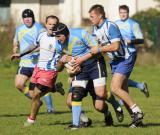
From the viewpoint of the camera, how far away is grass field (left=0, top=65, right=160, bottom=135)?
42.0 ft

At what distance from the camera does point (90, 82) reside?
1342 cm

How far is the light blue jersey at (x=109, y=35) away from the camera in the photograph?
1311 centimetres

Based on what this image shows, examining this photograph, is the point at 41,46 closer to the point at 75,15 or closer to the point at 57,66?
the point at 57,66

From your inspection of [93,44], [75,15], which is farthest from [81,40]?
[75,15]

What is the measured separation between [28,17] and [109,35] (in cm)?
364

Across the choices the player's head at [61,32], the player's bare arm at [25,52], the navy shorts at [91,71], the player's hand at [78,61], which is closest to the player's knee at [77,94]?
the navy shorts at [91,71]

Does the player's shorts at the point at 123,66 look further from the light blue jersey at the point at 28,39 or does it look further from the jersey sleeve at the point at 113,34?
the light blue jersey at the point at 28,39

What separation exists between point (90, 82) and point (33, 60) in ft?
12.2

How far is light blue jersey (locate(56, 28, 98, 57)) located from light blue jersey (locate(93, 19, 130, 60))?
27 centimetres

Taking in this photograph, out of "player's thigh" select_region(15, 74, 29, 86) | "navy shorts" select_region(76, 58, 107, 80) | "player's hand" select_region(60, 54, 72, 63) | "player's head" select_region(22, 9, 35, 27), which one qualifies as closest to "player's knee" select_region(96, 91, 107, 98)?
"navy shorts" select_region(76, 58, 107, 80)

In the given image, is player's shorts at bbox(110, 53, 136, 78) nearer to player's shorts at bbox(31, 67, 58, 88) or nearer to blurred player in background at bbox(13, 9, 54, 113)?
player's shorts at bbox(31, 67, 58, 88)

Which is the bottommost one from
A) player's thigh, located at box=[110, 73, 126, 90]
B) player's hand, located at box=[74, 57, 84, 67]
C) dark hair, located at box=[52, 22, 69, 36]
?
player's thigh, located at box=[110, 73, 126, 90]

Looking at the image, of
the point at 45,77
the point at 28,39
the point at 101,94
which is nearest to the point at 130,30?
the point at 28,39

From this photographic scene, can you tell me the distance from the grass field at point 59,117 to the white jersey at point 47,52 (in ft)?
3.43
